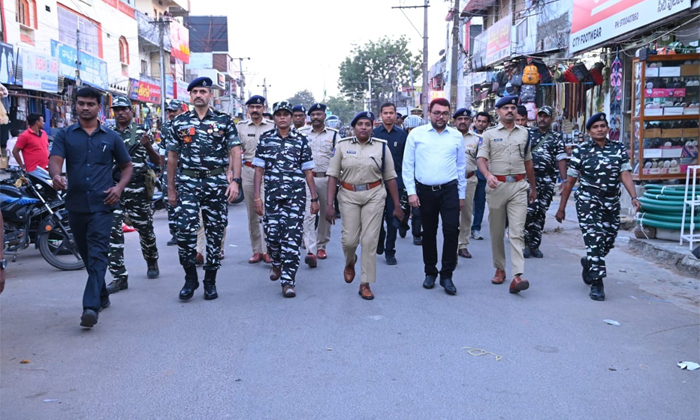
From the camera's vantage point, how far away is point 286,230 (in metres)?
6.75

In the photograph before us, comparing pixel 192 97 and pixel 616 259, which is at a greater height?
pixel 192 97

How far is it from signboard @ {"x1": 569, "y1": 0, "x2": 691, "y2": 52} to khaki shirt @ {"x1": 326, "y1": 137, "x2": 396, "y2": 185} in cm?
594

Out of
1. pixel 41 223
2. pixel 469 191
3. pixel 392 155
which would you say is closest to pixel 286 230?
pixel 392 155

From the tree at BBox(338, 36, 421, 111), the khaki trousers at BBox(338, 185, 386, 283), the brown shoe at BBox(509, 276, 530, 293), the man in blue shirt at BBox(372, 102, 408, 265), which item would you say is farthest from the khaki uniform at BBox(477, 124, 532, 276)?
the tree at BBox(338, 36, 421, 111)

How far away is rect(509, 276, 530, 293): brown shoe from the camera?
6465 mm

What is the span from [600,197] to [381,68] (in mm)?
63534

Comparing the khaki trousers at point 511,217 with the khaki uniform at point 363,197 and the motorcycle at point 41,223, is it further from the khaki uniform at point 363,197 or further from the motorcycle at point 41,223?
the motorcycle at point 41,223

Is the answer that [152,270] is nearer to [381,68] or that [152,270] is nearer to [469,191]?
[469,191]

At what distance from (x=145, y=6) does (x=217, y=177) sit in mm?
37251

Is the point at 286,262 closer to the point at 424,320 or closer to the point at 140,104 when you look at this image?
the point at 424,320

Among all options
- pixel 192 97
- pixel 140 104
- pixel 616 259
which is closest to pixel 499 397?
pixel 192 97

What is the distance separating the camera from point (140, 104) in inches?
1310

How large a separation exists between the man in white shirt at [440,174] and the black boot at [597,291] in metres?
1.35

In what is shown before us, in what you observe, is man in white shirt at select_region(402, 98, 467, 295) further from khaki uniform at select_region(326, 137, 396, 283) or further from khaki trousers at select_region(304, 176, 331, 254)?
khaki trousers at select_region(304, 176, 331, 254)
